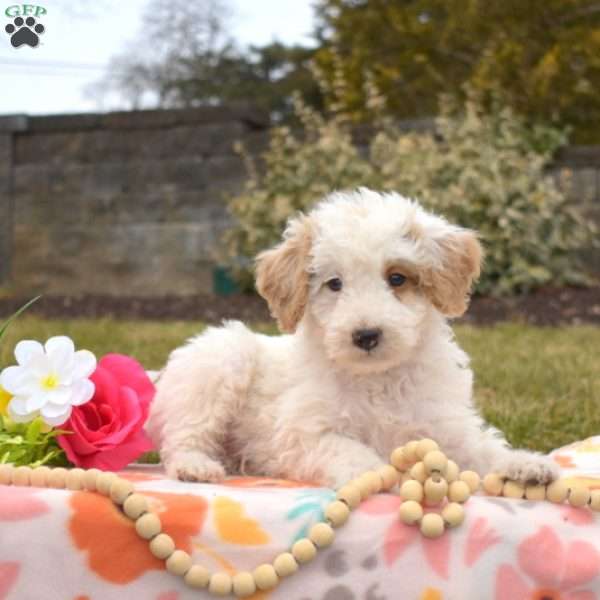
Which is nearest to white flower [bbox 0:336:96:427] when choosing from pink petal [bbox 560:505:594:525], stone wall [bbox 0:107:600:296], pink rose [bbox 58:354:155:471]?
pink rose [bbox 58:354:155:471]

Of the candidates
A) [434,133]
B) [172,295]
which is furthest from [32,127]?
[434,133]

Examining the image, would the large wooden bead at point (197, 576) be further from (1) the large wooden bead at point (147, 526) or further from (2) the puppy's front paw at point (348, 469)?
(2) the puppy's front paw at point (348, 469)

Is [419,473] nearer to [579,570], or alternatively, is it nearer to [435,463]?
[435,463]

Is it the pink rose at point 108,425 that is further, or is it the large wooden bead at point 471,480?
the pink rose at point 108,425

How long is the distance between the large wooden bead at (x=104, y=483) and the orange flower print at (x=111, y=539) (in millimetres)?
20

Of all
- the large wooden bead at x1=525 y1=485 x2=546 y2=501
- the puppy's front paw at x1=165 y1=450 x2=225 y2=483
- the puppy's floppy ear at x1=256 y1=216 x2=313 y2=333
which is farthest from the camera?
the puppy's floppy ear at x1=256 y1=216 x2=313 y2=333

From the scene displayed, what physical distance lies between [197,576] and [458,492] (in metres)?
0.75

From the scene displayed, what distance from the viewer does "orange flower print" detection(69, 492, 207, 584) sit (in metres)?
2.40

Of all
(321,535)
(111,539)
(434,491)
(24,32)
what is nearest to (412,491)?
(434,491)

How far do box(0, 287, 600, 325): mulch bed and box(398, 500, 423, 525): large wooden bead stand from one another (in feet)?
22.4

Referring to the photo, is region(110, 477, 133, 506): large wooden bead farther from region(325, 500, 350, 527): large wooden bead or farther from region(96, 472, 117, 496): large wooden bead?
region(325, 500, 350, 527): large wooden bead

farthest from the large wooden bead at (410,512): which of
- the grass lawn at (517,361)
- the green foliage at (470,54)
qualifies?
the green foliage at (470,54)

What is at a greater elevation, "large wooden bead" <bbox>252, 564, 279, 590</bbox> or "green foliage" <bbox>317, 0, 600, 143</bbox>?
"green foliage" <bbox>317, 0, 600, 143</bbox>

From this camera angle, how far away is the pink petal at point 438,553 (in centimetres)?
242
